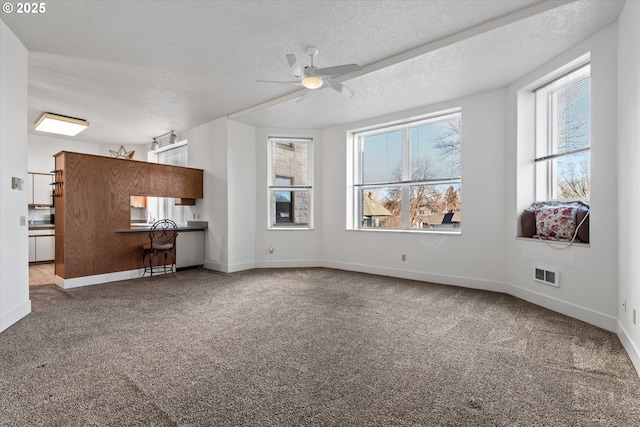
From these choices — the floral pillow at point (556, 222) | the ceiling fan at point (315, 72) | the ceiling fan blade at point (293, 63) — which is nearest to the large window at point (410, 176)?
the floral pillow at point (556, 222)

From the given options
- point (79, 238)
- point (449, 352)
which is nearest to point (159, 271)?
point (79, 238)

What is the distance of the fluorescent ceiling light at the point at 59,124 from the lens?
5309 millimetres

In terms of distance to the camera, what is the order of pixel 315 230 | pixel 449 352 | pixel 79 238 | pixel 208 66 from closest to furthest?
pixel 449 352
pixel 208 66
pixel 79 238
pixel 315 230

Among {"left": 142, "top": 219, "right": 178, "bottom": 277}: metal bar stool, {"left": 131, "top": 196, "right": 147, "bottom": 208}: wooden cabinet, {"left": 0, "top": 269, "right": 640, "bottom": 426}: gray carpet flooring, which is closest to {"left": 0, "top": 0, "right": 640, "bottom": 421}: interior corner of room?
{"left": 142, "top": 219, "right": 178, "bottom": 277}: metal bar stool

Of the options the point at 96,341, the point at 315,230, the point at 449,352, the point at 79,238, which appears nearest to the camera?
the point at 449,352

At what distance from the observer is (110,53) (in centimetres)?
337

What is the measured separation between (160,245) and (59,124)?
2986 mm

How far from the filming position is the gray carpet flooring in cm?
163

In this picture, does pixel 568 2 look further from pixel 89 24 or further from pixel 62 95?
pixel 62 95

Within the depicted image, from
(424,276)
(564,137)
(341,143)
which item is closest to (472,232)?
(424,276)

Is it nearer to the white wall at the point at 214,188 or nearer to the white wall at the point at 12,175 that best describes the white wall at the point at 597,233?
the white wall at the point at 214,188

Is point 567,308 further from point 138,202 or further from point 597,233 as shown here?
point 138,202

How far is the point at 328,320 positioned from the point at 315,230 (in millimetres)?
3149

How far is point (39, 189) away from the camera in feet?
21.7
